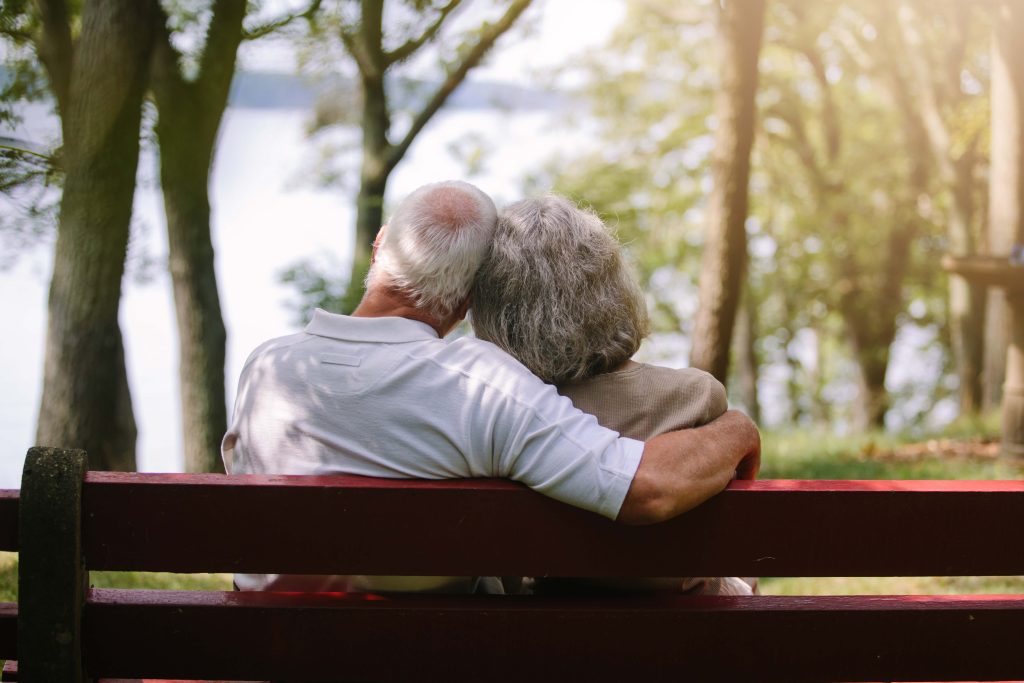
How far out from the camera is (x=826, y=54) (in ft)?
59.4

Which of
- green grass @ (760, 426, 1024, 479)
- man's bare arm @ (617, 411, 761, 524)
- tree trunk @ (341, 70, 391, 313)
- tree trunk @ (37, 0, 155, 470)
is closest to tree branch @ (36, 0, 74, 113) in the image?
tree trunk @ (37, 0, 155, 470)

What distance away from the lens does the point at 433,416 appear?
209cm

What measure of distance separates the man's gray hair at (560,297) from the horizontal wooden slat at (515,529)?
17.4 inches

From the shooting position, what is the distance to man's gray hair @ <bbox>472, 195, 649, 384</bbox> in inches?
92.2

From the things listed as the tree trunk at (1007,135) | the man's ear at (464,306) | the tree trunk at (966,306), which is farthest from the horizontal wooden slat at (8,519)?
the tree trunk at (966,306)

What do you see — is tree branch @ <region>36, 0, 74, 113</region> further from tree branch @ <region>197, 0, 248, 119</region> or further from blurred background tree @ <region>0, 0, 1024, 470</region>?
tree branch @ <region>197, 0, 248, 119</region>

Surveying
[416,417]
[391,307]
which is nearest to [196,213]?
[391,307]

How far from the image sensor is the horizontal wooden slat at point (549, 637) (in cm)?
196

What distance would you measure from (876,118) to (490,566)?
21.3 m

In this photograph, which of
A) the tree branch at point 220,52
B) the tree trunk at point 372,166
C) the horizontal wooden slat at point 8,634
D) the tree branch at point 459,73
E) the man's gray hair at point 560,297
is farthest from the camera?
the tree trunk at point 372,166

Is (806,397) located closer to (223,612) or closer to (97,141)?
(97,141)

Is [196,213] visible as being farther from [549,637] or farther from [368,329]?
[549,637]

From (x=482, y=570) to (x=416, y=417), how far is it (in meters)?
0.33

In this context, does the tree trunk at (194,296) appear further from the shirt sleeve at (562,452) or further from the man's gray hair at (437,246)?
the shirt sleeve at (562,452)
